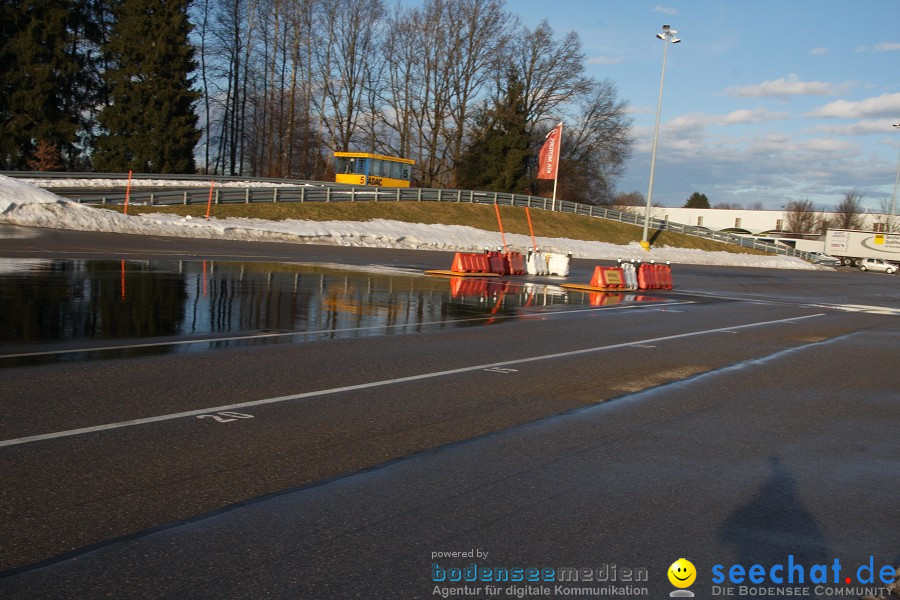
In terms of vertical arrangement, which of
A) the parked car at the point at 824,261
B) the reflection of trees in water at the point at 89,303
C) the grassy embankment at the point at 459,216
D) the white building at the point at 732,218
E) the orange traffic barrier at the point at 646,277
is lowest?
the reflection of trees in water at the point at 89,303

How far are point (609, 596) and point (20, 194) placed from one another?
32102mm

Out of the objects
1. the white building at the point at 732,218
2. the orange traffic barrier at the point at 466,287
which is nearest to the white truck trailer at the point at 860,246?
the white building at the point at 732,218

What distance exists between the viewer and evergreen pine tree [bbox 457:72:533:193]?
76.5m

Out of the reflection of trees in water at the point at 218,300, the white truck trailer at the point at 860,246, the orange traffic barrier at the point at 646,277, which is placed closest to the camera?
the reflection of trees in water at the point at 218,300

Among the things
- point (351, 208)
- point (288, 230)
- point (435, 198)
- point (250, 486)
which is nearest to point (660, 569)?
point (250, 486)

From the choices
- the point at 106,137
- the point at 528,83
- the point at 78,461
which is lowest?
the point at 78,461

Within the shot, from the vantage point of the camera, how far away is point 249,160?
82.1m

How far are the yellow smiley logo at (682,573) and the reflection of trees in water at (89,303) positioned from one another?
8451 millimetres

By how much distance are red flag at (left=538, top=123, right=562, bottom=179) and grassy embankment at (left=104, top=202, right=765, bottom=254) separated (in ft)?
12.6

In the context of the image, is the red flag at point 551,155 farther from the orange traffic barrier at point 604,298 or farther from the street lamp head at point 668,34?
the orange traffic barrier at point 604,298

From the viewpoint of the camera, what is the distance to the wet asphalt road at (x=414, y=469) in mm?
4109

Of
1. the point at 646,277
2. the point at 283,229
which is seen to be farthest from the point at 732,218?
the point at 646,277

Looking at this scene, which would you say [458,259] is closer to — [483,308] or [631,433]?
[483,308]

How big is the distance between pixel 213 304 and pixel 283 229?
25.3 m
